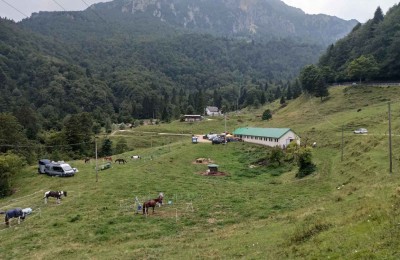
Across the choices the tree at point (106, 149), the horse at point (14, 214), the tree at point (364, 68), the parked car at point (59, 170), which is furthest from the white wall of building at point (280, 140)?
the tree at point (364, 68)

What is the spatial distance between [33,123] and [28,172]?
66.2 m

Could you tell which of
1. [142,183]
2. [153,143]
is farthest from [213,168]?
[153,143]

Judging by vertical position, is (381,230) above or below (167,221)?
above

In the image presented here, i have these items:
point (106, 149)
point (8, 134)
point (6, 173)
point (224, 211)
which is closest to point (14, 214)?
point (224, 211)

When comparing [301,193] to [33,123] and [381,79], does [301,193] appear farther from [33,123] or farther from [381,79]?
[33,123]

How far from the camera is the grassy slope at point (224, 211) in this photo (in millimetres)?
17281

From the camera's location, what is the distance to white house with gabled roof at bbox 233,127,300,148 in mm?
65750

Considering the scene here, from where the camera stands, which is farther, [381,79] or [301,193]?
[381,79]

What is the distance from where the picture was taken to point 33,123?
112500 millimetres

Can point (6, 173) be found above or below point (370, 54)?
below

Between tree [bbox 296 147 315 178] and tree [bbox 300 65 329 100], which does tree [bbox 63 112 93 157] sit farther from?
tree [bbox 300 65 329 100]

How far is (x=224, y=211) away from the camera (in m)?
30.0

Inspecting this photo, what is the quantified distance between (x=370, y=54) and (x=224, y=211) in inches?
3956

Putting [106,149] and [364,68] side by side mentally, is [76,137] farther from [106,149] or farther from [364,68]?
[364,68]
